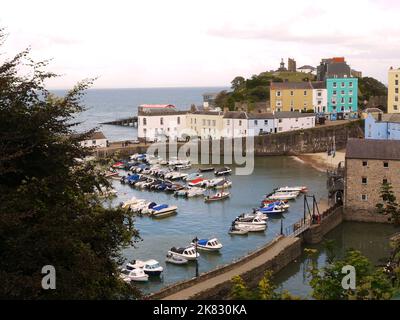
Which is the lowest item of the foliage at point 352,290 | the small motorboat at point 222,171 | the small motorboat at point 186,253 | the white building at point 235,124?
the small motorboat at point 186,253

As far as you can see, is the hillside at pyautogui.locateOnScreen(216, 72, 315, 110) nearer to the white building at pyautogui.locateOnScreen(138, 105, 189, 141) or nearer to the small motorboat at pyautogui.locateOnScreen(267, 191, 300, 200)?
the white building at pyautogui.locateOnScreen(138, 105, 189, 141)

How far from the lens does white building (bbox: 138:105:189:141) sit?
58719 mm

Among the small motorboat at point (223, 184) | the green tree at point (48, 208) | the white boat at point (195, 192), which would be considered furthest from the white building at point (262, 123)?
the green tree at point (48, 208)

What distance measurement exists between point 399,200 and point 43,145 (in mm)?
22424

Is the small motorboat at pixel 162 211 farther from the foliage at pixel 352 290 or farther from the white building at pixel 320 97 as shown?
the white building at pixel 320 97

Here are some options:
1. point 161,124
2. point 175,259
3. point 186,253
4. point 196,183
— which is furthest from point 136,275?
point 161,124

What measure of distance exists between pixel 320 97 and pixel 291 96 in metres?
3.13

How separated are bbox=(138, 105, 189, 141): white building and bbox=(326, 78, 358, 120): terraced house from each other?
49.3ft

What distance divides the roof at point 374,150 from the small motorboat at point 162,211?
905cm

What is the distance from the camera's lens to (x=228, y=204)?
105 feet

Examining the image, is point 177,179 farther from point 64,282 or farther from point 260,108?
point 64,282

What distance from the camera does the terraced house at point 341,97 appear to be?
60.3 meters

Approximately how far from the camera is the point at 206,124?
186 feet
